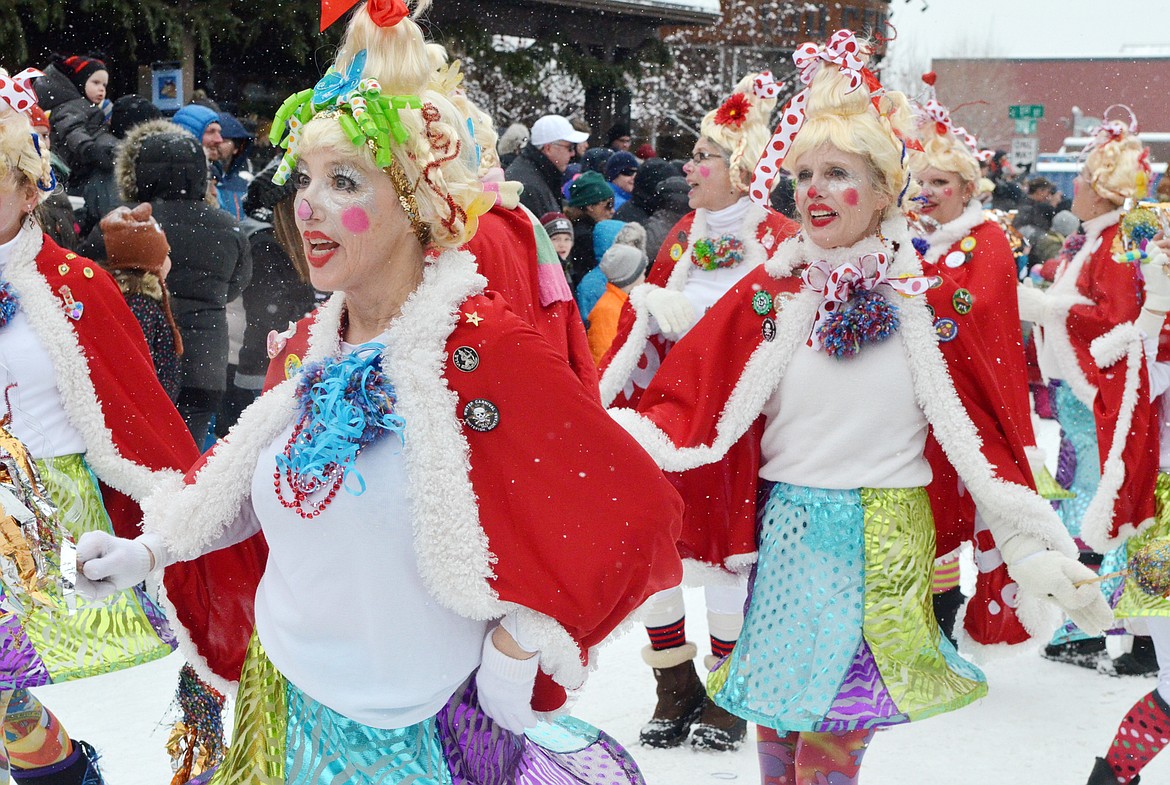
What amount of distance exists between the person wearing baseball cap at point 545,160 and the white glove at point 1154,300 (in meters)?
4.13

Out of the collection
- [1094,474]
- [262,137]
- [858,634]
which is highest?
[262,137]

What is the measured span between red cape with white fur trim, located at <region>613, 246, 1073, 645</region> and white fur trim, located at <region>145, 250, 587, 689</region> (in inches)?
47.2

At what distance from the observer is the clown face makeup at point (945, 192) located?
538cm

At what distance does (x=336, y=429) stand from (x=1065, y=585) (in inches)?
69.9

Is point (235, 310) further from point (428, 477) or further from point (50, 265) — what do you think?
point (428, 477)

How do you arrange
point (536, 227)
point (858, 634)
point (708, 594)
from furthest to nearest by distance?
point (708, 594) → point (536, 227) → point (858, 634)

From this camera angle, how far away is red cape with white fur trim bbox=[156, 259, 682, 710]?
2.26 m

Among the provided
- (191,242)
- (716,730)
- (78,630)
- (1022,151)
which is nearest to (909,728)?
(716,730)

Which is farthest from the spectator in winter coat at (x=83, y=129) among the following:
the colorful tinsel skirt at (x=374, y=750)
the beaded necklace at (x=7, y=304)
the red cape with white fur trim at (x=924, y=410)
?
the colorful tinsel skirt at (x=374, y=750)

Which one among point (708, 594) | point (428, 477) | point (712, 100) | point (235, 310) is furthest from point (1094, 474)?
point (712, 100)

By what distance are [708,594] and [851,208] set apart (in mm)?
1805

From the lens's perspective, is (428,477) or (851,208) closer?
(428,477)

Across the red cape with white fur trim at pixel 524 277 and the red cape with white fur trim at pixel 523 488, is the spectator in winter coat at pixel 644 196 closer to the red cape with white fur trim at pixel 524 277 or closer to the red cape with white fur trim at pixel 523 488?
the red cape with white fur trim at pixel 524 277

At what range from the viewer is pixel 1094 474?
638cm
